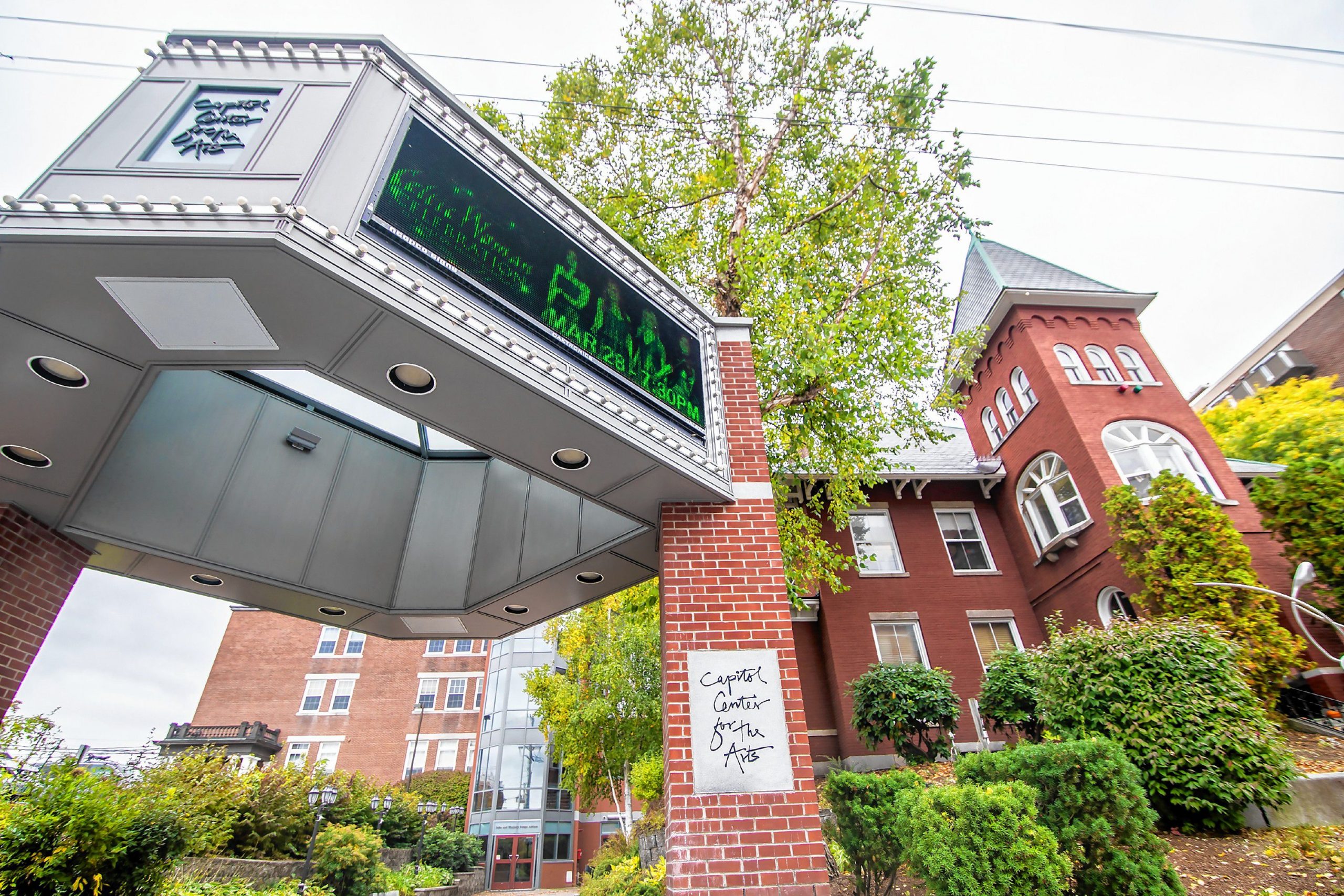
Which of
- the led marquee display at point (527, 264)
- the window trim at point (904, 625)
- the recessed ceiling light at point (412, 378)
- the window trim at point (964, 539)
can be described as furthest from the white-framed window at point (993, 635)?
the recessed ceiling light at point (412, 378)

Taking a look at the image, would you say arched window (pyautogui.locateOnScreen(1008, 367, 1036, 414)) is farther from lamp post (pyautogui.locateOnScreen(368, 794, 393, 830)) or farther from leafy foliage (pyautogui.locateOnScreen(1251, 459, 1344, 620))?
lamp post (pyautogui.locateOnScreen(368, 794, 393, 830))

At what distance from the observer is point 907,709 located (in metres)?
13.3

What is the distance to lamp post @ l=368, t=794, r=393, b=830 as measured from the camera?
19516 millimetres

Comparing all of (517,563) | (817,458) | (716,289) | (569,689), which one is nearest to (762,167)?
(716,289)

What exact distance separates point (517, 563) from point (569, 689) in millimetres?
13274

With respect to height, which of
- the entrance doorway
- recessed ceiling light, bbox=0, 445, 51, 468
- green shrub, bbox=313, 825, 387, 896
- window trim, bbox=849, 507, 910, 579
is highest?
window trim, bbox=849, 507, 910, 579

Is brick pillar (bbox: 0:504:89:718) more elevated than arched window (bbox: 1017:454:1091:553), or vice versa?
arched window (bbox: 1017:454:1091:553)

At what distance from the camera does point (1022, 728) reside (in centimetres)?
1400

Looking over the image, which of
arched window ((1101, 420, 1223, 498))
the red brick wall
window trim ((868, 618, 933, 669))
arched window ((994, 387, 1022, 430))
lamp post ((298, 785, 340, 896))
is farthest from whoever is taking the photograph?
the red brick wall

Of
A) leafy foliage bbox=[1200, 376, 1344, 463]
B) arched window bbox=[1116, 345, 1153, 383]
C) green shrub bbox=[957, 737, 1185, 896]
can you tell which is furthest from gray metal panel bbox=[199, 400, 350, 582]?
leafy foliage bbox=[1200, 376, 1344, 463]

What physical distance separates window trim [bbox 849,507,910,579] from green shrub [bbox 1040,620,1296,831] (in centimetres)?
789

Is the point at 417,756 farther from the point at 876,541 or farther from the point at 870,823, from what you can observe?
the point at 870,823

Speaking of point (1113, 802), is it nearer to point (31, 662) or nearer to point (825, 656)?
point (31, 662)

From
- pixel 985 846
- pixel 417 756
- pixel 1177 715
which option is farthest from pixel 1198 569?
pixel 417 756
